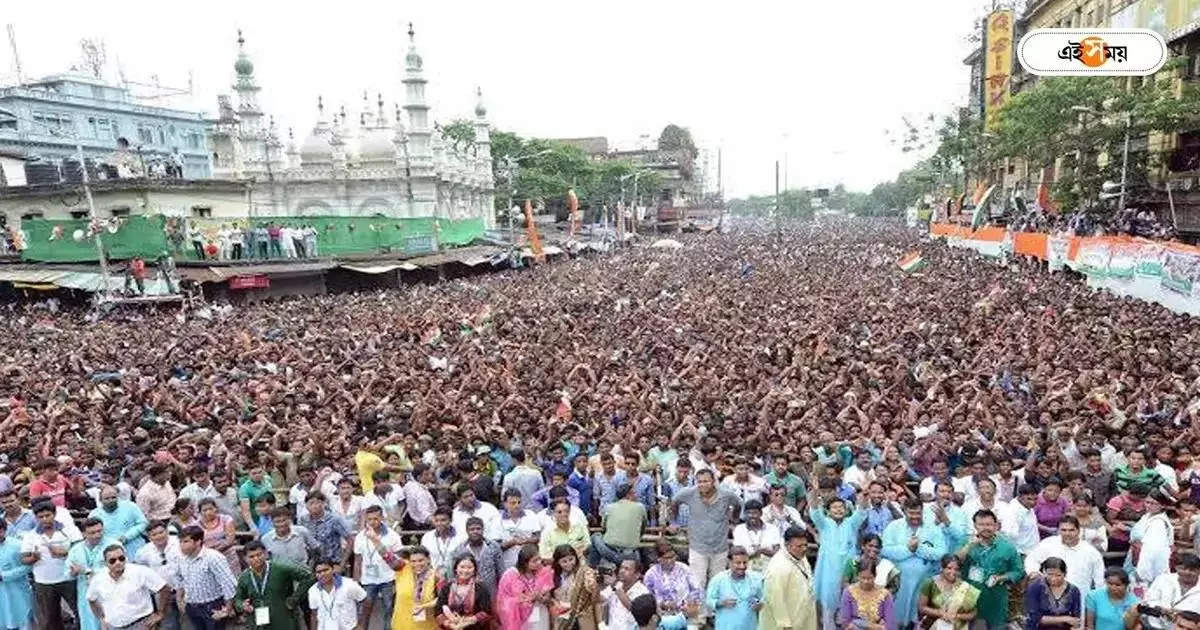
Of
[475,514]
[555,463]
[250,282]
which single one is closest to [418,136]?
[250,282]

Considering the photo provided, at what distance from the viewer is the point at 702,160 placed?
152000 millimetres

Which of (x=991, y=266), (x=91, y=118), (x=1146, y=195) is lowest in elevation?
(x=991, y=266)

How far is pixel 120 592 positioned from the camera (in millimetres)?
5625

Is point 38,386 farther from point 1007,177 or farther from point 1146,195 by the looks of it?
point 1007,177

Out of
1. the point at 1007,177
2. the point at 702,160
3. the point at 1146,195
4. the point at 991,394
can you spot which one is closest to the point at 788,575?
the point at 991,394

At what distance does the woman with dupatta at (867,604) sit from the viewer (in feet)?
17.4

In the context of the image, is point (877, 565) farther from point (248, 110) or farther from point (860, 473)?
point (248, 110)

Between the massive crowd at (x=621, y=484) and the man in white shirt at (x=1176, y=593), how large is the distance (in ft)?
0.05

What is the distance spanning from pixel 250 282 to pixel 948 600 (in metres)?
22.0

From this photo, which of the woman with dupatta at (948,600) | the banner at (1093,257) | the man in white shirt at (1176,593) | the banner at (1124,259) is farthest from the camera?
the banner at (1093,257)

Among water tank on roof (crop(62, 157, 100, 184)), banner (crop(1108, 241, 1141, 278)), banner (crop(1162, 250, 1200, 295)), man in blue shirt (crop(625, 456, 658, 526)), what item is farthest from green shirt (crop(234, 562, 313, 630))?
water tank on roof (crop(62, 157, 100, 184))

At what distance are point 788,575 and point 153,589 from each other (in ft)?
13.0

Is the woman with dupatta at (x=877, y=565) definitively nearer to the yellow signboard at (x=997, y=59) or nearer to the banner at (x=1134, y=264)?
the banner at (x=1134, y=264)

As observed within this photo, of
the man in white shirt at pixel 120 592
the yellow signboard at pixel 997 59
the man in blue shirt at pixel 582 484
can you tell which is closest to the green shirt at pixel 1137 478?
the man in blue shirt at pixel 582 484
